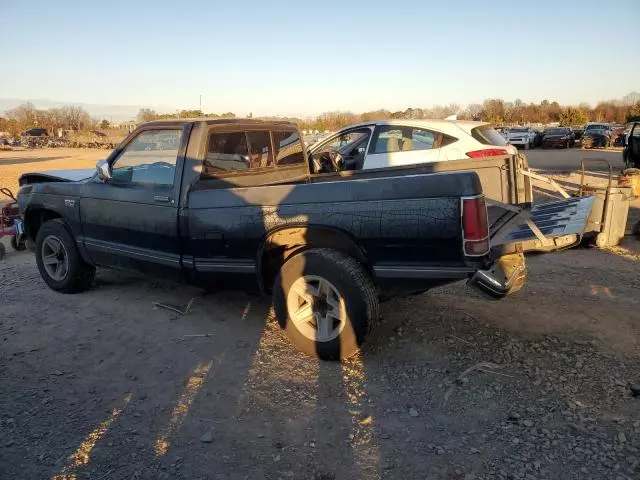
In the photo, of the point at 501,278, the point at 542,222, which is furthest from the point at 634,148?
the point at 501,278

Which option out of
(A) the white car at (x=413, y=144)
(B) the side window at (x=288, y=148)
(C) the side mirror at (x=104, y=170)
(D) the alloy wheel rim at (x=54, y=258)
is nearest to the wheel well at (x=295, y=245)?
(B) the side window at (x=288, y=148)

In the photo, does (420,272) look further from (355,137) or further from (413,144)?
(355,137)

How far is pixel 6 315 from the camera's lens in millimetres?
5031

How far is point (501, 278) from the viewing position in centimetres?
390

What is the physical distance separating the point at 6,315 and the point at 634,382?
544cm

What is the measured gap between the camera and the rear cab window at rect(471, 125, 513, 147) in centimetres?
748

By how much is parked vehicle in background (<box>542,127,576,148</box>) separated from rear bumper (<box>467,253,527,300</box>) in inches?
1403

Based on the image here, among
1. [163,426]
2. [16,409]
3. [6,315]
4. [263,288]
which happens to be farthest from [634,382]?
[6,315]

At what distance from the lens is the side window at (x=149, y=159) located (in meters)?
4.60

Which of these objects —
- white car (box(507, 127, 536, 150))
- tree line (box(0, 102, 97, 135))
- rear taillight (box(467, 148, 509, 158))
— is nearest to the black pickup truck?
rear taillight (box(467, 148, 509, 158))

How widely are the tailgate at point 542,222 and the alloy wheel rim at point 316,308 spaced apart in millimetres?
1291

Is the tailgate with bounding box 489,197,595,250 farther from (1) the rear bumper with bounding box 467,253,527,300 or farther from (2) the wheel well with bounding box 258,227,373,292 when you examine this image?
(2) the wheel well with bounding box 258,227,373,292

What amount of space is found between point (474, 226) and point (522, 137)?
3749cm

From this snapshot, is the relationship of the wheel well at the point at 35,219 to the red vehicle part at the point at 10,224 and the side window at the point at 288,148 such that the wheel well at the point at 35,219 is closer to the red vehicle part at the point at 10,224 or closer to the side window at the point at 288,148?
the red vehicle part at the point at 10,224
